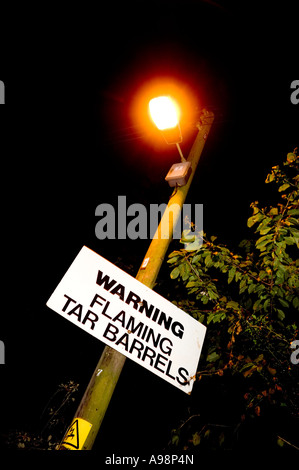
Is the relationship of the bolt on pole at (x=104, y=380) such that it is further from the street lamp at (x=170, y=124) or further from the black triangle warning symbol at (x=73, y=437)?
the street lamp at (x=170, y=124)

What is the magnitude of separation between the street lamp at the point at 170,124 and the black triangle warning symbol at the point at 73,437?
225cm

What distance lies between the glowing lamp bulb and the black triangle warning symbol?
280 centimetres

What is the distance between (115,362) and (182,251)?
1.28 meters

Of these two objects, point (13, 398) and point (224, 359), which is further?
point (13, 398)

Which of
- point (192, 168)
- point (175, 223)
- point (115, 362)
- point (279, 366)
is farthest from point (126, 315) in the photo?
point (192, 168)

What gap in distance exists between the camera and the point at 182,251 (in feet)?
8.63

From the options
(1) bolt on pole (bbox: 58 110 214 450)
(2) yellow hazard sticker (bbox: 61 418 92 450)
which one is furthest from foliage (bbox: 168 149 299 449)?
(2) yellow hazard sticker (bbox: 61 418 92 450)

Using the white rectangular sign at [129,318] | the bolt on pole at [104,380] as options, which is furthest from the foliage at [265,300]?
the white rectangular sign at [129,318]

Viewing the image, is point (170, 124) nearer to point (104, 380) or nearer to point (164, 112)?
point (164, 112)

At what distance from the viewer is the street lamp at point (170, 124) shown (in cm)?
279

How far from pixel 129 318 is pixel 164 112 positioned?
221 cm

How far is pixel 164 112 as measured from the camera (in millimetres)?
2832

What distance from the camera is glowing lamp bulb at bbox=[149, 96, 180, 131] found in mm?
2789
